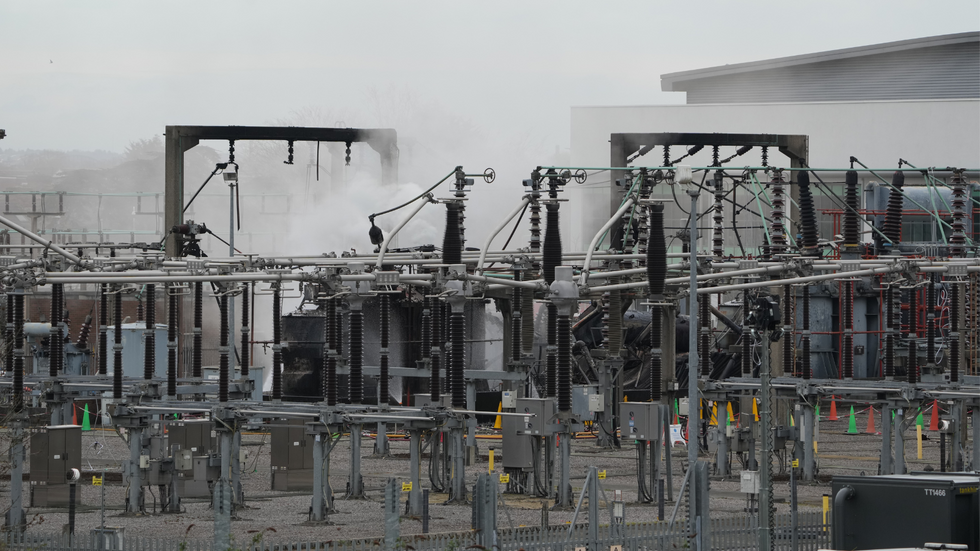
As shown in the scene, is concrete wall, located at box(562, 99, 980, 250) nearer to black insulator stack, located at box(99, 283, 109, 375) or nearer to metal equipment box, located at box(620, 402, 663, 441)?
black insulator stack, located at box(99, 283, 109, 375)

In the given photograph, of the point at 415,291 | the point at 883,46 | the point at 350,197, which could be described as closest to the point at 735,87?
the point at 883,46

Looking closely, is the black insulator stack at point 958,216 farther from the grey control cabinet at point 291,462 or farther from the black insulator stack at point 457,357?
the grey control cabinet at point 291,462

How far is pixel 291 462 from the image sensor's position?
1134 inches

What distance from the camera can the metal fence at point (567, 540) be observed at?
18.3 m

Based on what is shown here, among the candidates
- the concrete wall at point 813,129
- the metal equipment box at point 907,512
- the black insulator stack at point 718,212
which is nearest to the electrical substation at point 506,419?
the metal equipment box at point 907,512

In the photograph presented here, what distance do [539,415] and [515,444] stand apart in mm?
1248

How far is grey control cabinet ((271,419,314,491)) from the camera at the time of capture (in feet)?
92.5

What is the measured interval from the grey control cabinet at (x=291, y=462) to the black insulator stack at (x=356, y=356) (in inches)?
97.8

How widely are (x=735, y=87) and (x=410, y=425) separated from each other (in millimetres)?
57849

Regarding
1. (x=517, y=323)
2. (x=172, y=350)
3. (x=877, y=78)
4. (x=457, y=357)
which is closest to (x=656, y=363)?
(x=457, y=357)

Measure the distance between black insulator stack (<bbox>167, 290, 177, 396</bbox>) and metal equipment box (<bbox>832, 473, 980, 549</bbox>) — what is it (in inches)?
592

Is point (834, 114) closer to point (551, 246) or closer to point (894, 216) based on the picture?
point (894, 216)

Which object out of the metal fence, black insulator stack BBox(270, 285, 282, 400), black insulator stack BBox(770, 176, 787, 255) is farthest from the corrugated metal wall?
the metal fence

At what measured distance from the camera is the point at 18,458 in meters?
24.1
